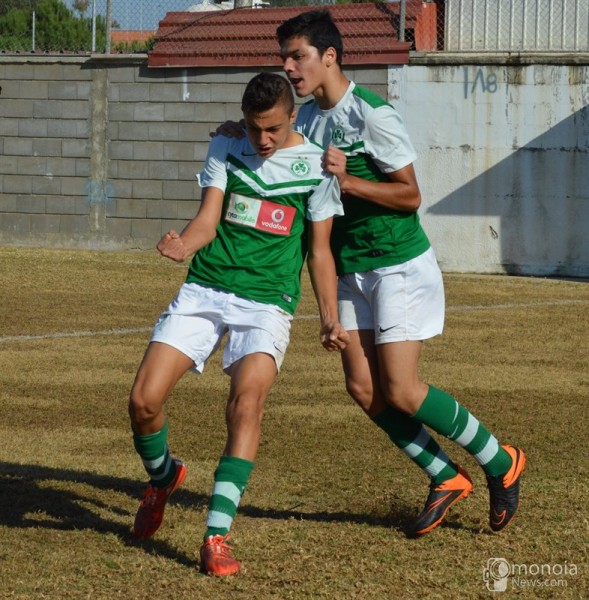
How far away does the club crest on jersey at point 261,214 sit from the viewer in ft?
15.9

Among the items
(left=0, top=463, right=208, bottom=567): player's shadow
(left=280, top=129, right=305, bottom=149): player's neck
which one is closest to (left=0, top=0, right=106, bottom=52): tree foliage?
(left=0, top=463, right=208, bottom=567): player's shadow

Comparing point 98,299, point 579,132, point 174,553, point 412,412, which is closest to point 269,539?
point 174,553

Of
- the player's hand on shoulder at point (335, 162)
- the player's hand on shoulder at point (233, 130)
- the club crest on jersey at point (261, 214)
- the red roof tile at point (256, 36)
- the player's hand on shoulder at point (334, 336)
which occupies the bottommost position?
the player's hand on shoulder at point (334, 336)

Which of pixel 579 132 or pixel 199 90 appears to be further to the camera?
pixel 199 90

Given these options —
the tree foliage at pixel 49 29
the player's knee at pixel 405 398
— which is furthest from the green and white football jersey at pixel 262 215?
the tree foliage at pixel 49 29

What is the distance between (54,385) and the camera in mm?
8906

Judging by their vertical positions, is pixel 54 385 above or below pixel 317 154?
below

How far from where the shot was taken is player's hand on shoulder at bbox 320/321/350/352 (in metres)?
4.81

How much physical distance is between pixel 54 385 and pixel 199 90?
13.1 meters

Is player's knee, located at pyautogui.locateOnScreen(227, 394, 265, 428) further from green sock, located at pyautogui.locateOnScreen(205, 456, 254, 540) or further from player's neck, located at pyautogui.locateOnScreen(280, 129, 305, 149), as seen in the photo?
player's neck, located at pyautogui.locateOnScreen(280, 129, 305, 149)

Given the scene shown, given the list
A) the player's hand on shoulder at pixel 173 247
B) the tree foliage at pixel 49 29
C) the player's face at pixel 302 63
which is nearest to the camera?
the player's hand on shoulder at pixel 173 247

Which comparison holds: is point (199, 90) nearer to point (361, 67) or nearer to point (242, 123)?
point (361, 67)

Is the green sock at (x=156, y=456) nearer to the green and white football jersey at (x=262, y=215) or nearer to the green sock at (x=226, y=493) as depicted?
the green sock at (x=226, y=493)

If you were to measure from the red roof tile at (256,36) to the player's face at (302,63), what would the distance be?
15500mm
